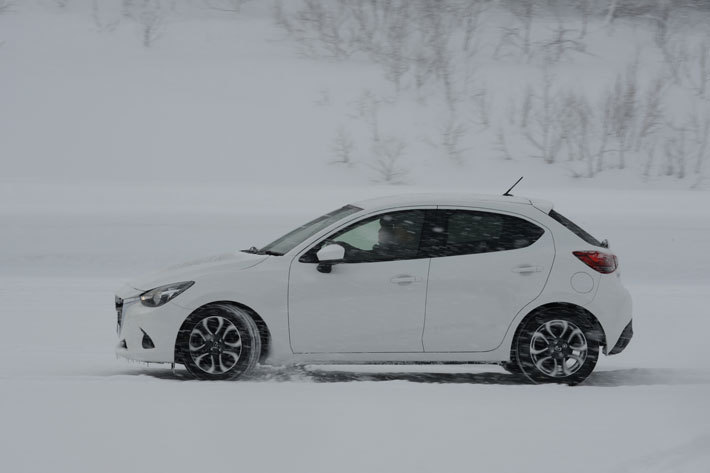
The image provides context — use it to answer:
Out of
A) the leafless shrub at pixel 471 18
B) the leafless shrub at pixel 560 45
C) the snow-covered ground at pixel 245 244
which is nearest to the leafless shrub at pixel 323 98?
the snow-covered ground at pixel 245 244

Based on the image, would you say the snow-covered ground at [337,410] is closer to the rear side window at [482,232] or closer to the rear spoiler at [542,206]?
the rear side window at [482,232]

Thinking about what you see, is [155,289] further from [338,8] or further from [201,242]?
[338,8]

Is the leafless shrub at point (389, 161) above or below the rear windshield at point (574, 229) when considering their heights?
above

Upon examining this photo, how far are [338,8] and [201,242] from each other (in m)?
14.4

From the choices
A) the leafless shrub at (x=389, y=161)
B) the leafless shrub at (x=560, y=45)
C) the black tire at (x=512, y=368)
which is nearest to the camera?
the black tire at (x=512, y=368)

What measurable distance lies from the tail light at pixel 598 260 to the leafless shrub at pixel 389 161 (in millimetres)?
14134

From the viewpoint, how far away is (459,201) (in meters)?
8.18

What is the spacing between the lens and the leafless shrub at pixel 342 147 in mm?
23219

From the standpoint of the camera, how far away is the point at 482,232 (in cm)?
812

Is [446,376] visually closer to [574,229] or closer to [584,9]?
[574,229]

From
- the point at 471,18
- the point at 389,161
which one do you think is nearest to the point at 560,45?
the point at 471,18

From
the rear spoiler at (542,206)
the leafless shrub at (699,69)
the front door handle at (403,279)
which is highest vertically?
the leafless shrub at (699,69)

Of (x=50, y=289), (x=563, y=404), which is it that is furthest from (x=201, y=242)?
(x=563, y=404)

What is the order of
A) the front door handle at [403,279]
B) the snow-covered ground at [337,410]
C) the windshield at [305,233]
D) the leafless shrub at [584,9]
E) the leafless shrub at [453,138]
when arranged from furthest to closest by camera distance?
the leafless shrub at [584,9], the leafless shrub at [453,138], the windshield at [305,233], the front door handle at [403,279], the snow-covered ground at [337,410]
